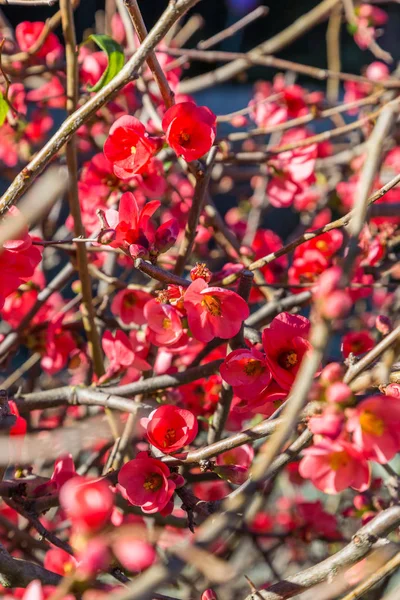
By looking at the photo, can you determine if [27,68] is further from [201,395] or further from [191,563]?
[191,563]

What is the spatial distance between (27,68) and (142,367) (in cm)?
76

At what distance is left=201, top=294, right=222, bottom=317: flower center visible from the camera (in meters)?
0.67

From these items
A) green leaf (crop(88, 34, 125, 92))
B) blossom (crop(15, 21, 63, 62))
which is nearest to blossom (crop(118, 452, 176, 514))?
green leaf (crop(88, 34, 125, 92))

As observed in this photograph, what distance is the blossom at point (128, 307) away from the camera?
0.96 metres

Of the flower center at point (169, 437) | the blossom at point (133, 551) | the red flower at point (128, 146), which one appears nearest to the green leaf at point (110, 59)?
the red flower at point (128, 146)

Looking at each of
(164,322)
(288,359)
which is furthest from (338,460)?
(164,322)

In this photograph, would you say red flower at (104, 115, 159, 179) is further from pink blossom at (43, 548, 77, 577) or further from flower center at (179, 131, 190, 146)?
pink blossom at (43, 548, 77, 577)

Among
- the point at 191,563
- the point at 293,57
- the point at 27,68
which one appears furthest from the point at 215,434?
the point at 293,57

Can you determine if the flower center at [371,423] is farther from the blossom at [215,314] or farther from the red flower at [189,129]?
Result: the red flower at [189,129]

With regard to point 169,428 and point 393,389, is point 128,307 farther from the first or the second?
point 393,389

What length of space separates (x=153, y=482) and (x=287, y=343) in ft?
0.66

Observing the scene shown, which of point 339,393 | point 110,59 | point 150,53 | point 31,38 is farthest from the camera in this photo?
point 31,38

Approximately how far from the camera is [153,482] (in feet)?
2.10

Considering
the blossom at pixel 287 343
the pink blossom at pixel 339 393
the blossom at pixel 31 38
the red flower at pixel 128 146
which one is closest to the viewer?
the pink blossom at pixel 339 393
